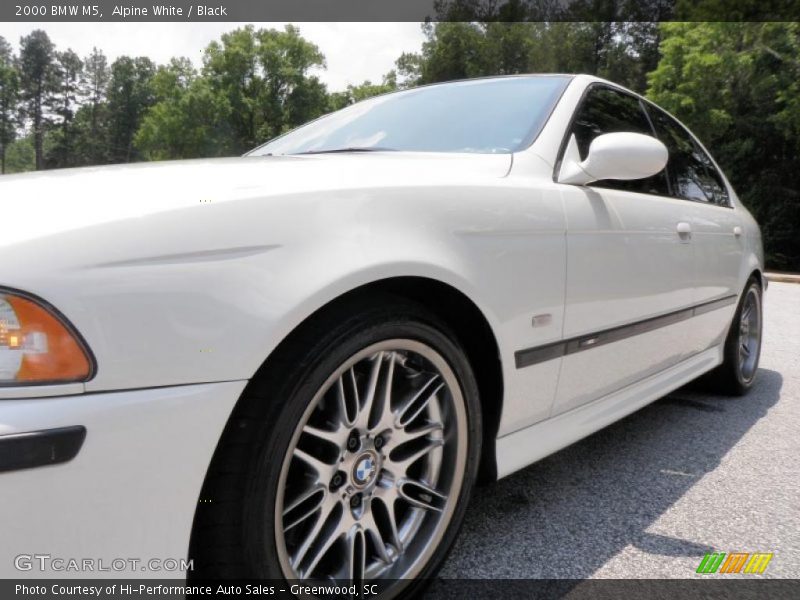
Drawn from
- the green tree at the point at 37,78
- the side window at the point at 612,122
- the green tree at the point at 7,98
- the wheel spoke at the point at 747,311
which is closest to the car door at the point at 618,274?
the side window at the point at 612,122

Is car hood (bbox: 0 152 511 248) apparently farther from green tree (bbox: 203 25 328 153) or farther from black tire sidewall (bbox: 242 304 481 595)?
green tree (bbox: 203 25 328 153)

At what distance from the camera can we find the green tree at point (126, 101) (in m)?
55.7

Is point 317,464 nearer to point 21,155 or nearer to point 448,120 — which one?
point 448,120

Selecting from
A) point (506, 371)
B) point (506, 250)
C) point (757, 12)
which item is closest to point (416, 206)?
point (506, 250)

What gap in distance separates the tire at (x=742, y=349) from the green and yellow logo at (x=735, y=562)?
1.80 metres

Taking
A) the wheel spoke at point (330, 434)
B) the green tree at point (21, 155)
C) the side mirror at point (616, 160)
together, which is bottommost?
the wheel spoke at point (330, 434)

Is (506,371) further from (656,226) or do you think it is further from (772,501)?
(772,501)

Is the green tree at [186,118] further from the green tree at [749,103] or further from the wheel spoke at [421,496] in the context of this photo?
the wheel spoke at [421,496]

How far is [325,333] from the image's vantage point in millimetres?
1148

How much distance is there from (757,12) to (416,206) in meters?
17.0

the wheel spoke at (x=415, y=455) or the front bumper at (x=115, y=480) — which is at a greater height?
the front bumper at (x=115, y=480)

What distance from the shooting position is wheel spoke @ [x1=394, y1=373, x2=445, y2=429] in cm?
140

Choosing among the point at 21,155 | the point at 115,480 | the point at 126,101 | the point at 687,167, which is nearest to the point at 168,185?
the point at 115,480

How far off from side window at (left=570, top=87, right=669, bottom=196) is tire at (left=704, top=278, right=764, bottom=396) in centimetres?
126
